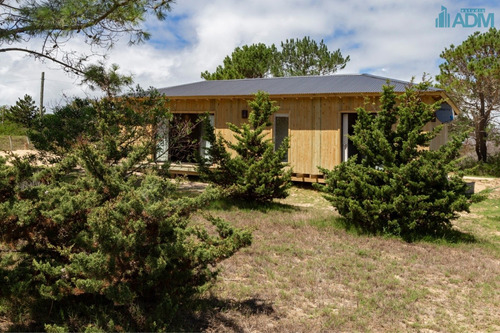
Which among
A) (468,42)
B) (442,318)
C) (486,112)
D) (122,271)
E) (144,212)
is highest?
(468,42)

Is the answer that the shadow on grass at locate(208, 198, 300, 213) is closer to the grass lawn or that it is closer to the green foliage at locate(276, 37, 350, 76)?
the grass lawn

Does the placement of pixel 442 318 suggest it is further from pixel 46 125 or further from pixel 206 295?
pixel 46 125

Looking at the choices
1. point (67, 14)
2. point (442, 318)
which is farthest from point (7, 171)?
point (67, 14)

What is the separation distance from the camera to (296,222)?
26.5 ft

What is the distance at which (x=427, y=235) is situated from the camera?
288 inches

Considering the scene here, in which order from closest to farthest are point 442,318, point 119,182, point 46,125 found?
point 119,182 < point 442,318 < point 46,125

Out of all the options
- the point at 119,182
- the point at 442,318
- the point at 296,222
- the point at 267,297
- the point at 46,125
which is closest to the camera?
the point at 119,182

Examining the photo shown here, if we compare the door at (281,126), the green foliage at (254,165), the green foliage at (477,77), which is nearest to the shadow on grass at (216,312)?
the green foliage at (254,165)

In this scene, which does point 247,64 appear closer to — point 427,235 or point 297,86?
point 297,86

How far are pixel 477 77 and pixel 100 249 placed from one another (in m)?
20.8

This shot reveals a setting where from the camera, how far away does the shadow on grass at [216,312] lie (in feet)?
12.3

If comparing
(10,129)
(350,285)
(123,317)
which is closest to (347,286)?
(350,285)

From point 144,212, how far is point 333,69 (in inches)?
1129

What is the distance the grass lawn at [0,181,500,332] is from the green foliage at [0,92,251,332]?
39 cm
